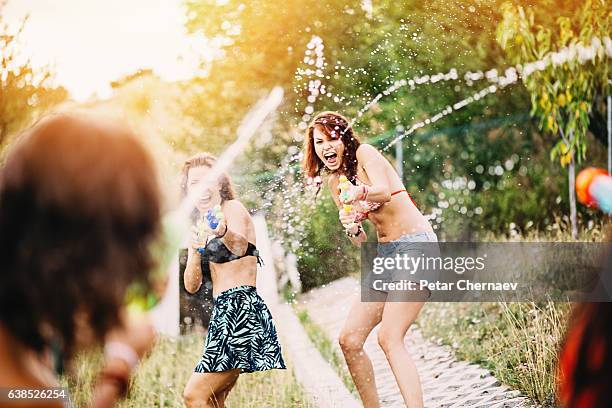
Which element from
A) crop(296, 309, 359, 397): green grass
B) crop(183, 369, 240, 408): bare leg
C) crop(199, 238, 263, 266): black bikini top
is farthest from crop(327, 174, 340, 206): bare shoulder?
crop(296, 309, 359, 397): green grass

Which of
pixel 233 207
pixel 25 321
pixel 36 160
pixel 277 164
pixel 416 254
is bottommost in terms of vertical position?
pixel 25 321

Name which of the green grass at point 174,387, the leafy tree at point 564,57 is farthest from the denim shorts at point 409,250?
the leafy tree at point 564,57

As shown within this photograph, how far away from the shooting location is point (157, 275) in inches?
45.1

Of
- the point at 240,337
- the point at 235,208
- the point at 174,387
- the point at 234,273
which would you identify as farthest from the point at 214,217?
the point at 174,387

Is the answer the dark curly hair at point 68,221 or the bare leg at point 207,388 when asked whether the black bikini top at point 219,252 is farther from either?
the dark curly hair at point 68,221

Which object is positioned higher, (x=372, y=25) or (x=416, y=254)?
(x=372, y=25)

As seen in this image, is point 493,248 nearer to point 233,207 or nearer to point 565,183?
point 565,183

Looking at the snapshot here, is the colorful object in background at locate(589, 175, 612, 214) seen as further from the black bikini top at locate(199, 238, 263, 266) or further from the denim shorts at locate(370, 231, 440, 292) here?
the black bikini top at locate(199, 238, 263, 266)

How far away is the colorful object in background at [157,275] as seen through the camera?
1130 millimetres

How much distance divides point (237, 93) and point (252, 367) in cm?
144

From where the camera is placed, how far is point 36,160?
41.5 inches

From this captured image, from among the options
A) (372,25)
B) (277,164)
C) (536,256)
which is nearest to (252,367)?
(277,164)

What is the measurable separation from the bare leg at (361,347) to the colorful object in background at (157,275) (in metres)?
2.03

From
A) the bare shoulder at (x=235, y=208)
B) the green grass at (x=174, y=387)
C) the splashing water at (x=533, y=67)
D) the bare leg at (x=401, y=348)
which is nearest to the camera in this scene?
the bare leg at (x=401, y=348)
